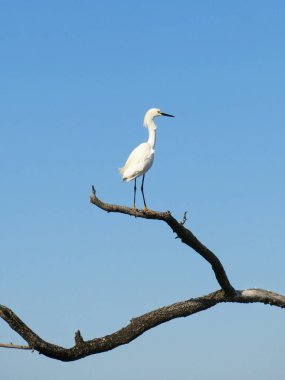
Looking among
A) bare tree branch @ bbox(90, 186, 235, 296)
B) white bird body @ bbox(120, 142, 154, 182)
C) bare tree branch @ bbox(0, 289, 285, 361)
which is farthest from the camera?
white bird body @ bbox(120, 142, 154, 182)

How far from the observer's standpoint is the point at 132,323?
15.9 meters

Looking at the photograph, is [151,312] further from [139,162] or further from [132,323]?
[139,162]

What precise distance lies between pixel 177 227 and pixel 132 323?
7.26 feet

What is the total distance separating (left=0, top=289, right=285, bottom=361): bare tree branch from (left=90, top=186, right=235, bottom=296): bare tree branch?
825 mm

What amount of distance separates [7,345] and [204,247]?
403cm

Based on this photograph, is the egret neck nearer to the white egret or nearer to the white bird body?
the white egret

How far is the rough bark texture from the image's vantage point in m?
14.6

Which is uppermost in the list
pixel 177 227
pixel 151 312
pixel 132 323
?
pixel 177 227

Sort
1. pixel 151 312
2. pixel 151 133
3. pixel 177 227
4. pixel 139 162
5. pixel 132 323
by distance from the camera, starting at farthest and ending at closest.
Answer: pixel 151 133 → pixel 139 162 → pixel 151 312 → pixel 132 323 → pixel 177 227

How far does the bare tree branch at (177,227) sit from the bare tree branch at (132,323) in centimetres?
82

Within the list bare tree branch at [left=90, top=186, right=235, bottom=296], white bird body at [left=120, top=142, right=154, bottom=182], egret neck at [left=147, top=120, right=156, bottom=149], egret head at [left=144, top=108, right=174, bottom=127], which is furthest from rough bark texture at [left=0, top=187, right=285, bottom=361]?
egret head at [left=144, top=108, right=174, bottom=127]

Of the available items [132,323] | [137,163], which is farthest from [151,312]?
[137,163]

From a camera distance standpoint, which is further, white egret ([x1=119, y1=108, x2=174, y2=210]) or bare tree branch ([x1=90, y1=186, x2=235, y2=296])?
white egret ([x1=119, y1=108, x2=174, y2=210])

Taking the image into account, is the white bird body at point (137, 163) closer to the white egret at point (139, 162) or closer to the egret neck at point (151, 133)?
the white egret at point (139, 162)
